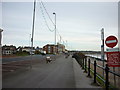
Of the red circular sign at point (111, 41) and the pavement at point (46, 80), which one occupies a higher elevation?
the red circular sign at point (111, 41)

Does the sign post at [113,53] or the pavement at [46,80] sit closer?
the sign post at [113,53]

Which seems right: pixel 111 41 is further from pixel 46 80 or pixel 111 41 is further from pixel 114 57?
pixel 46 80

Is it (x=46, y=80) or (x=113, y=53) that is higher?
(x=113, y=53)

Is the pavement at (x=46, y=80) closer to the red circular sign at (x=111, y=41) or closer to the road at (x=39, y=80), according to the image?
the road at (x=39, y=80)

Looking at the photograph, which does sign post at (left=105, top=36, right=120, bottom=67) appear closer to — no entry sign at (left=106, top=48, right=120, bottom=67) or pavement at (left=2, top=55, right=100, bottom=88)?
no entry sign at (left=106, top=48, right=120, bottom=67)

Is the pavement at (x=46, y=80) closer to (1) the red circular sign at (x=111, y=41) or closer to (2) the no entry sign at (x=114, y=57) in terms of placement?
(2) the no entry sign at (x=114, y=57)

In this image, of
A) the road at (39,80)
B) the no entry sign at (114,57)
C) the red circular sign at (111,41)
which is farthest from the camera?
the road at (39,80)

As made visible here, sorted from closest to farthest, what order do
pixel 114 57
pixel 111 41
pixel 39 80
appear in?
1. pixel 114 57
2. pixel 111 41
3. pixel 39 80

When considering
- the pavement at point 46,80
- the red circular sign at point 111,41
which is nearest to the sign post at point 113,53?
the red circular sign at point 111,41

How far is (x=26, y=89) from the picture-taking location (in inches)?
291

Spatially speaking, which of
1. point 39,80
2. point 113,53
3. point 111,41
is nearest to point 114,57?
point 113,53

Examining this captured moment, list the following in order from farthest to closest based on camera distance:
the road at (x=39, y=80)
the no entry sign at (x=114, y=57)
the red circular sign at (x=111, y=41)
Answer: the road at (x=39, y=80), the red circular sign at (x=111, y=41), the no entry sign at (x=114, y=57)

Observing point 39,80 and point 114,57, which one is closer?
point 114,57

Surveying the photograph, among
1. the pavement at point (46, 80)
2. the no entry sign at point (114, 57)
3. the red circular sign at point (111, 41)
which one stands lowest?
the pavement at point (46, 80)
